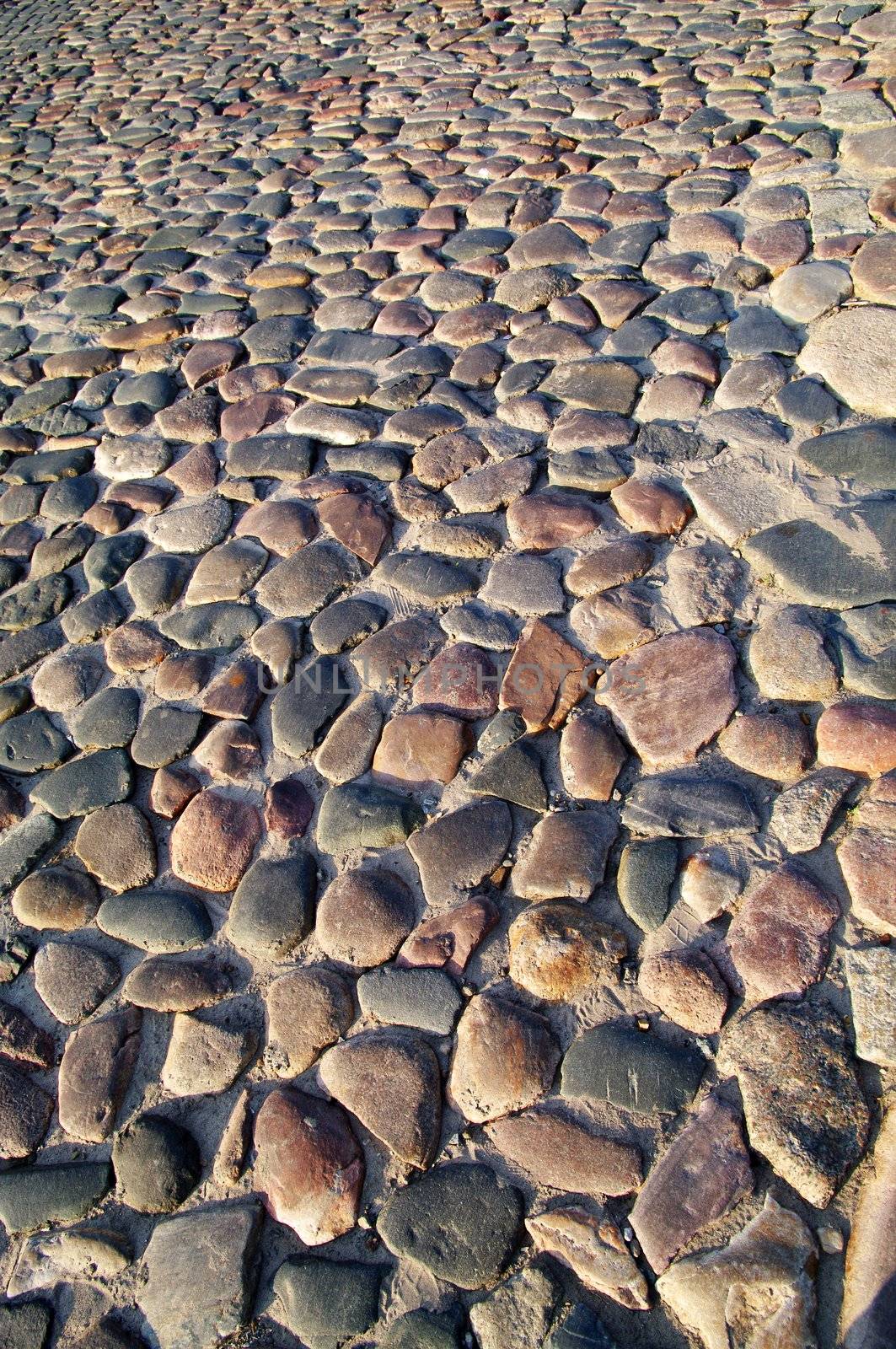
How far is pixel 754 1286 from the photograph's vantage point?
99 cm

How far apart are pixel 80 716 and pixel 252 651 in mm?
339

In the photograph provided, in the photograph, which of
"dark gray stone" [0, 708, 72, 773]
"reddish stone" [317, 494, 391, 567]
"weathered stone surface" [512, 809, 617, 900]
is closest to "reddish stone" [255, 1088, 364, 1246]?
"weathered stone surface" [512, 809, 617, 900]

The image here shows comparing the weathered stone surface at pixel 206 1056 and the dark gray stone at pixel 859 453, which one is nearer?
the weathered stone surface at pixel 206 1056

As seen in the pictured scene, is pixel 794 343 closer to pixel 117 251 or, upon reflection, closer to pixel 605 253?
pixel 605 253

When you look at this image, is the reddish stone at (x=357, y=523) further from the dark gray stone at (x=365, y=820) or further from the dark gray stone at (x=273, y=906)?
the dark gray stone at (x=273, y=906)

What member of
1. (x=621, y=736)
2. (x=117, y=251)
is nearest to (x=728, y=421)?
(x=621, y=736)

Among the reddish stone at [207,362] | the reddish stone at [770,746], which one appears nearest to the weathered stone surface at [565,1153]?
the reddish stone at [770,746]

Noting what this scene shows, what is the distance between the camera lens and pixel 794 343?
198cm

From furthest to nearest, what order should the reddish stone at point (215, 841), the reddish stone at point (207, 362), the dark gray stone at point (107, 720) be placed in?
1. the reddish stone at point (207, 362)
2. the dark gray stone at point (107, 720)
3. the reddish stone at point (215, 841)

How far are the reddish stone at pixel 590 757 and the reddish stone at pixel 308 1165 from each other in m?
0.56

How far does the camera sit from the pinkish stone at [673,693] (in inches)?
57.1

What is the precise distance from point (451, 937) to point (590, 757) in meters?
0.35

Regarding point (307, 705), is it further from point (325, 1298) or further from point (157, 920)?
point (325, 1298)

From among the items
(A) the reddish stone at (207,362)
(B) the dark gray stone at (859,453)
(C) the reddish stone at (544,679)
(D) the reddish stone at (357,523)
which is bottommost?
(C) the reddish stone at (544,679)
